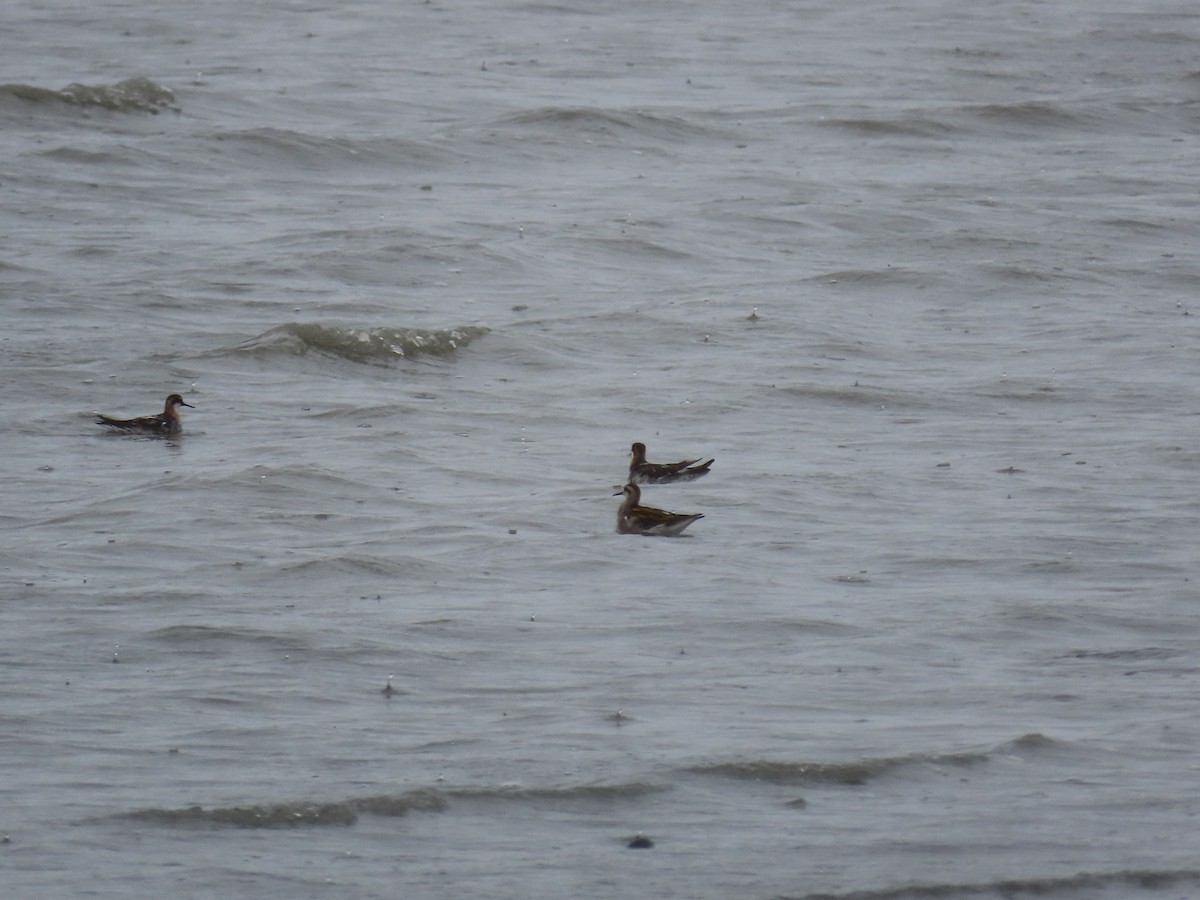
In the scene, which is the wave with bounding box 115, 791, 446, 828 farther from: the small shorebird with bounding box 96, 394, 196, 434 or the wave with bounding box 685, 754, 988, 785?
the small shorebird with bounding box 96, 394, 196, 434

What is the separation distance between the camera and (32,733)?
7555 millimetres

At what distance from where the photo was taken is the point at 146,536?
33.9 feet

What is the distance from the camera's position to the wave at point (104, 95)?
2225 cm

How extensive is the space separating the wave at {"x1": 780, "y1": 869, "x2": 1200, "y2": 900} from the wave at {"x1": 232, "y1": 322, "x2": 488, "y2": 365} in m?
8.87

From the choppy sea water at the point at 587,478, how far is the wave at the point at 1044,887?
0.02 meters

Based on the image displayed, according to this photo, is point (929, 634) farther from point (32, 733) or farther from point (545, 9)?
point (545, 9)

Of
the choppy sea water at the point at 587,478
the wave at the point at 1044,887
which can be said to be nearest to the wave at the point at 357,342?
the choppy sea water at the point at 587,478

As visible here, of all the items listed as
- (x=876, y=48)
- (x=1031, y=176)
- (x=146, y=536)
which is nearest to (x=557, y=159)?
(x=1031, y=176)

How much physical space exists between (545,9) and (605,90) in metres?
5.01

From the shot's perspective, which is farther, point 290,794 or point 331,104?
point 331,104

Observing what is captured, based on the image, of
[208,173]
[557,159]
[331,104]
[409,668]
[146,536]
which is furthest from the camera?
[331,104]

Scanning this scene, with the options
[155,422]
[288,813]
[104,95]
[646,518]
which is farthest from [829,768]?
[104,95]

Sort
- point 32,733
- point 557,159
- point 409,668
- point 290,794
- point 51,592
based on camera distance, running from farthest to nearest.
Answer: point 557,159 < point 51,592 < point 409,668 < point 32,733 < point 290,794

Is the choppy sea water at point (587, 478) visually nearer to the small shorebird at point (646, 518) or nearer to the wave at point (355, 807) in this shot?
the wave at point (355, 807)
